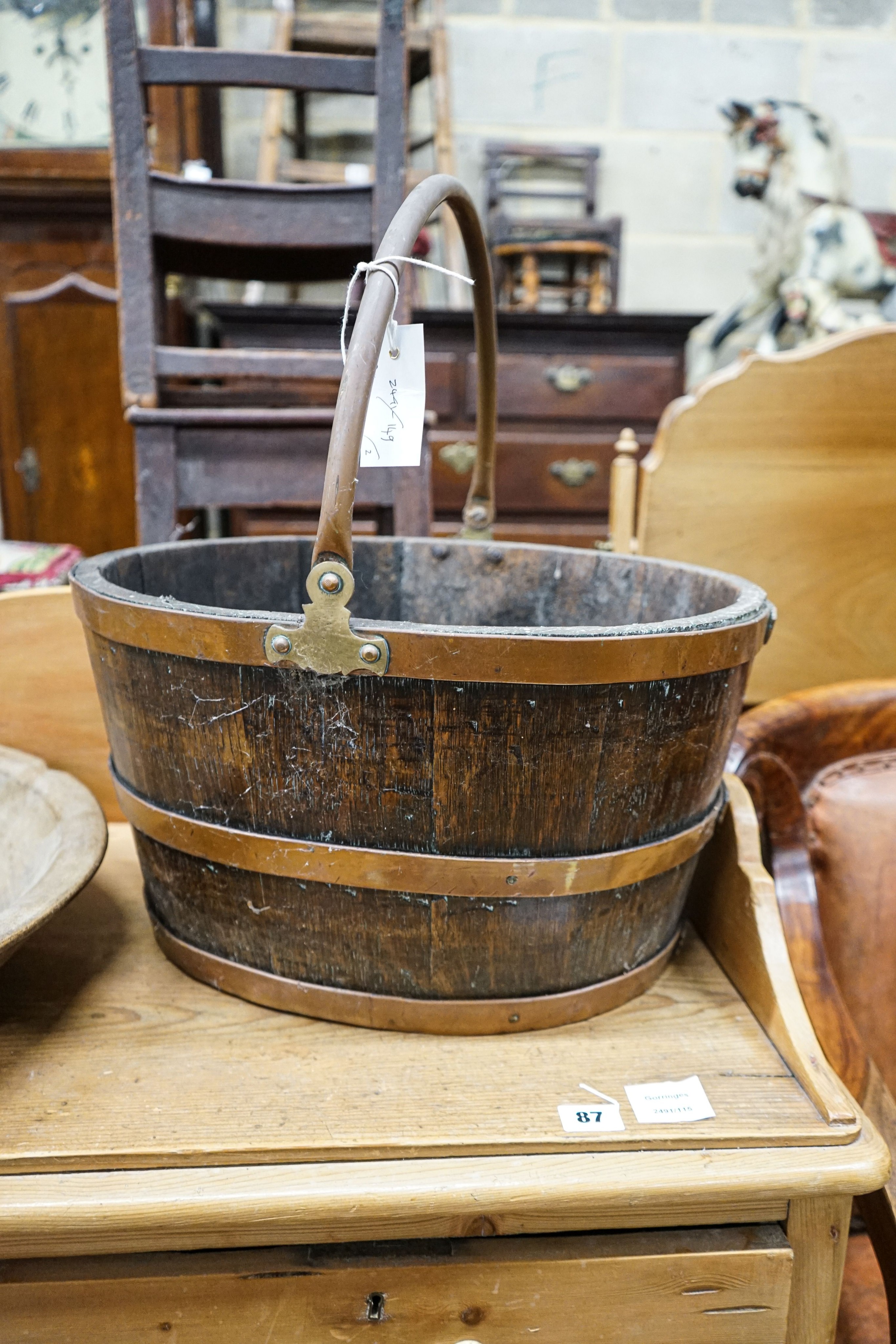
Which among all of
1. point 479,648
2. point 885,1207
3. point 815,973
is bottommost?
point 885,1207

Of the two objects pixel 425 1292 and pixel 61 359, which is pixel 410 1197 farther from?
pixel 61 359

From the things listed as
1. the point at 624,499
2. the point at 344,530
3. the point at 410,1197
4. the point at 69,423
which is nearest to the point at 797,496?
the point at 624,499

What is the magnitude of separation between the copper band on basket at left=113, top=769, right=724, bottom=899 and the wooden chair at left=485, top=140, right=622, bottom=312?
2.06 m

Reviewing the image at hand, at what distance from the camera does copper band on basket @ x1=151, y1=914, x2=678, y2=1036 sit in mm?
777

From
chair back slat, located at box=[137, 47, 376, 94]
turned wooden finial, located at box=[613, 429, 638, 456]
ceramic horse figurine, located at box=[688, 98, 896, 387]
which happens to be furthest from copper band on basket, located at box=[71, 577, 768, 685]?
ceramic horse figurine, located at box=[688, 98, 896, 387]

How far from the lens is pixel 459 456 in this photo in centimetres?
222

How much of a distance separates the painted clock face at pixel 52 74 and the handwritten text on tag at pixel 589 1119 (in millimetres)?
2785

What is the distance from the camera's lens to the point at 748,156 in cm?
242

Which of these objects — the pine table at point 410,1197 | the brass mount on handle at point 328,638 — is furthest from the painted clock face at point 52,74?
the pine table at point 410,1197

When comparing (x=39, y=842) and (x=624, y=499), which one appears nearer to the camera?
(x=39, y=842)

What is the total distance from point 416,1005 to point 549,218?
2.54m

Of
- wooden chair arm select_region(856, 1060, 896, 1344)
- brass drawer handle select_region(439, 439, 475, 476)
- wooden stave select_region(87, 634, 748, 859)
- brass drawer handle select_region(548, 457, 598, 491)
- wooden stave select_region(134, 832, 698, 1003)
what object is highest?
brass drawer handle select_region(439, 439, 475, 476)

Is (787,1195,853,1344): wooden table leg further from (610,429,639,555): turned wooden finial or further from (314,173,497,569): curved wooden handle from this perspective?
(610,429,639,555): turned wooden finial

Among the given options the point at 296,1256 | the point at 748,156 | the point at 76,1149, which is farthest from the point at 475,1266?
the point at 748,156
